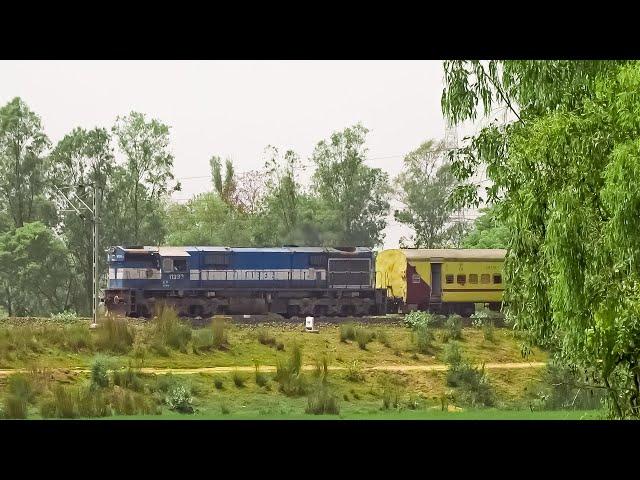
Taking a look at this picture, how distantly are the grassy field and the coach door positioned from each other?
101 inches

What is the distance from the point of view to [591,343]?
8.26 metres

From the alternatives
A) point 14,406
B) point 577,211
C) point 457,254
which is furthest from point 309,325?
point 577,211

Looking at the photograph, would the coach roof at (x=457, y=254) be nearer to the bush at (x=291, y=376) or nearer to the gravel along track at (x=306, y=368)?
the gravel along track at (x=306, y=368)

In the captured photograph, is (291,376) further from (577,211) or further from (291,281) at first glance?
(577,211)

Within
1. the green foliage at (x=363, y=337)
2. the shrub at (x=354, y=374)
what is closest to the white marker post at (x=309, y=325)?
the green foliage at (x=363, y=337)

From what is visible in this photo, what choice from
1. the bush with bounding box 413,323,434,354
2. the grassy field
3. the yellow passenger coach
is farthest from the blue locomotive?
the bush with bounding box 413,323,434,354

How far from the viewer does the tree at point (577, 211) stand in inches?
327

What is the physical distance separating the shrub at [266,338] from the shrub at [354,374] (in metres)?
1.95

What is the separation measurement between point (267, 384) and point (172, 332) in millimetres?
3286

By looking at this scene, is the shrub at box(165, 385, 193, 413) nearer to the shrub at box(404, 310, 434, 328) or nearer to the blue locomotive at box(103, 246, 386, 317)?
the blue locomotive at box(103, 246, 386, 317)

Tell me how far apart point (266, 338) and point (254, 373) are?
2313 mm
